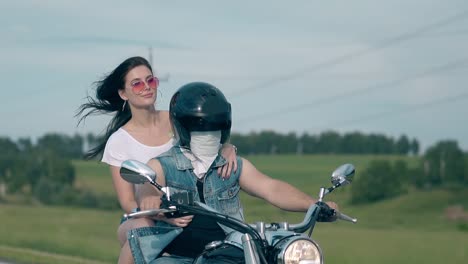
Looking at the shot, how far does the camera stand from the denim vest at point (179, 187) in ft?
15.6

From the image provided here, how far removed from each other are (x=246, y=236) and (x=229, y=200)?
2.73 ft

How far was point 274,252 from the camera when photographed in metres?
4.15

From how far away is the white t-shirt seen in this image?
6162 mm

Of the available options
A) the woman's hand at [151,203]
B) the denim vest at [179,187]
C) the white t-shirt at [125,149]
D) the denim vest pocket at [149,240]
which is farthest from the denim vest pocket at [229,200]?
the white t-shirt at [125,149]

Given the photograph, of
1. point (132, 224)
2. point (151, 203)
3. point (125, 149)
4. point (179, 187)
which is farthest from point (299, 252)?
point (125, 149)

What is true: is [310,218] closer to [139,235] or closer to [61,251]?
[139,235]

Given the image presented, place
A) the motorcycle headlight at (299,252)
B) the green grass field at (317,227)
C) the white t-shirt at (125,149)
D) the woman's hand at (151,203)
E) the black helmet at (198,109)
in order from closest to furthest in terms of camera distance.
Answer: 1. the motorcycle headlight at (299,252)
2. the woman's hand at (151,203)
3. the black helmet at (198,109)
4. the white t-shirt at (125,149)
5. the green grass field at (317,227)

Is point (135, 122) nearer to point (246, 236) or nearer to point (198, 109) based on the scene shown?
point (198, 109)

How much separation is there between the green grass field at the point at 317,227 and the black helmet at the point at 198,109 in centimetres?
226

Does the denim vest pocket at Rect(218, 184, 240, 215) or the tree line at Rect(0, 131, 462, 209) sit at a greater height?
the denim vest pocket at Rect(218, 184, 240, 215)

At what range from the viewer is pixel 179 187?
4.85 meters

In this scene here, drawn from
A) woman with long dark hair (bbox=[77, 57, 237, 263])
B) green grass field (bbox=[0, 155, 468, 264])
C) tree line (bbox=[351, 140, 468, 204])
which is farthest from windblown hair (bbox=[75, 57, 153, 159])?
tree line (bbox=[351, 140, 468, 204])

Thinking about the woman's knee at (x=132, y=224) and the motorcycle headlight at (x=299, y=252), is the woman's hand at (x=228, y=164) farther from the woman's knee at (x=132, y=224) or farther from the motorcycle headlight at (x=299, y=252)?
the motorcycle headlight at (x=299, y=252)

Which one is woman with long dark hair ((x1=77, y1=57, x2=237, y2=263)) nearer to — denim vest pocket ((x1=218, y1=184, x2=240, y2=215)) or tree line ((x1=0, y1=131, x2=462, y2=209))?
denim vest pocket ((x1=218, y1=184, x2=240, y2=215))
